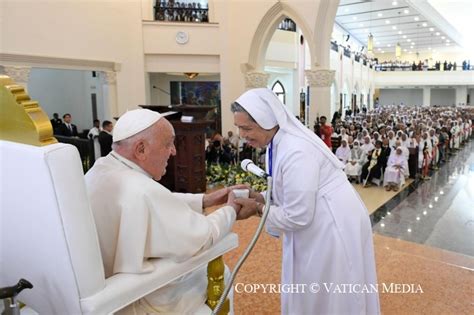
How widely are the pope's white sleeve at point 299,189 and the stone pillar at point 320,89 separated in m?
8.62

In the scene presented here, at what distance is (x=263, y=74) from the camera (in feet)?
39.4

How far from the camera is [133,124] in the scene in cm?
159

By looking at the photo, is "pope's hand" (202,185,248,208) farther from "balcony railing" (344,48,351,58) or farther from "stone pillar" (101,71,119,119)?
"balcony railing" (344,48,351,58)

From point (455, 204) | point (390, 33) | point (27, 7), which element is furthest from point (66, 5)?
point (390, 33)

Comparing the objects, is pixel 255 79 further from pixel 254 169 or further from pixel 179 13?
pixel 254 169

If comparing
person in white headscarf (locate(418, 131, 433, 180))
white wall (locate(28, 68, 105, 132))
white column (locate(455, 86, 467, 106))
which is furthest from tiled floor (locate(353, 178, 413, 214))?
white column (locate(455, 86, 467, 106))

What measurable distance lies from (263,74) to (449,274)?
9.40 meters

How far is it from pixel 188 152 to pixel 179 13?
7.46 meters

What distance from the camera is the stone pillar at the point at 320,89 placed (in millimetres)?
10070

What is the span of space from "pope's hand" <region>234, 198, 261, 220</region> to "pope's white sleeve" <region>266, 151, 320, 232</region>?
17cm

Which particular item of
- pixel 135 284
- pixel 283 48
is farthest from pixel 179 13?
pixel 135 284

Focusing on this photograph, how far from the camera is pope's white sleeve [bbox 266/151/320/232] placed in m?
1.91

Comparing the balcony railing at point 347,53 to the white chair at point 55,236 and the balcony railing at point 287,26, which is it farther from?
the white chair at point 55,236

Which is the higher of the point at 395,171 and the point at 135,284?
the point at 135,284
